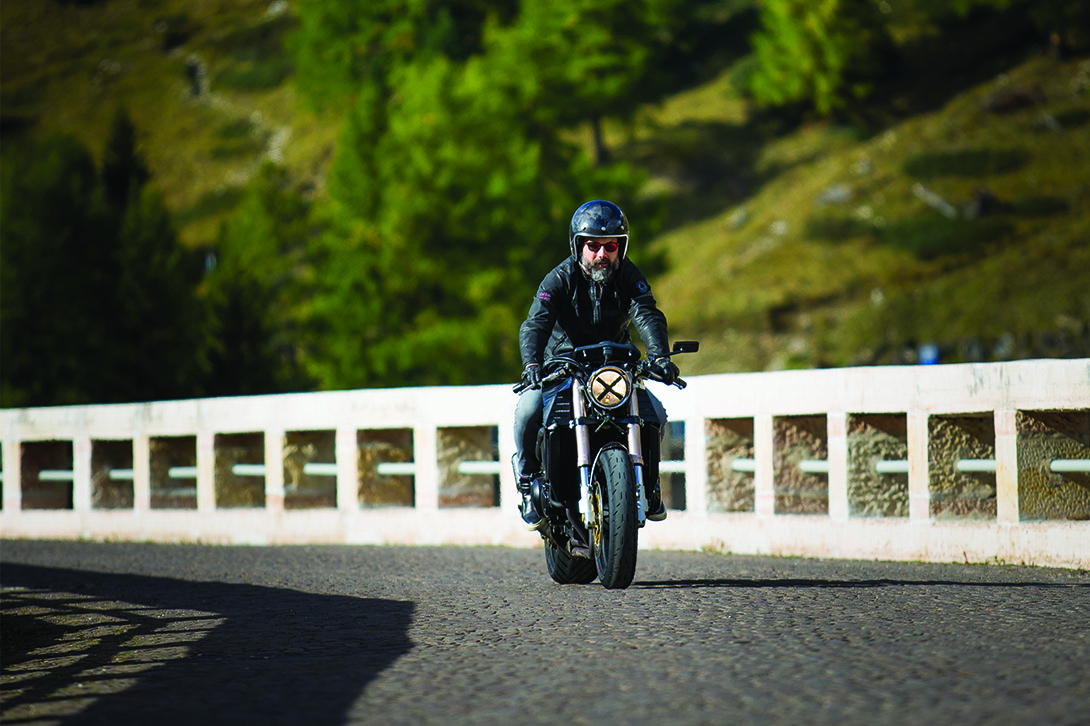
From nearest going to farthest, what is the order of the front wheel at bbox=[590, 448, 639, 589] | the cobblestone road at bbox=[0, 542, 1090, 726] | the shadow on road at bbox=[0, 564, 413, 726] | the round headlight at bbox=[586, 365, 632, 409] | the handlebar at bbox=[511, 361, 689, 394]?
the cobblestone road at bbox=[0, 542, 1090, 726]
the shadow on road at bbox=[0, 564, 413, 726]
the front wheel at bbox=[590, 448, 639, 589]
the round headlight at bbox=[586, 365, 632, 409]
the handlebar at bbox=[511, 361, 689, 394]

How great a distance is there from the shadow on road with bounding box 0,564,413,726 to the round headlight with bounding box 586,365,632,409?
57.6 inches

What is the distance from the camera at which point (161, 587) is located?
33.2 ft

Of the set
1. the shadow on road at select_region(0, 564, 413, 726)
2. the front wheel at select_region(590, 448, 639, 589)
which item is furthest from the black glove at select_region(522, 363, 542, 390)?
the shadow on road at select_region(0, 564, 413, 726)

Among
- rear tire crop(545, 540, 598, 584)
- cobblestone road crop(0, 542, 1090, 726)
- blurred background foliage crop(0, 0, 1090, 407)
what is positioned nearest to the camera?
cobblestone road crop(0, 542, 1090, 726)

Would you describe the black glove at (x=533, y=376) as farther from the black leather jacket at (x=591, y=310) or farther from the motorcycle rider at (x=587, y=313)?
the black leather jacket at (x=591, y=310)

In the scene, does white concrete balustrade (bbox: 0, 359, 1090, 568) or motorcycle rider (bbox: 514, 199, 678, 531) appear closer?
motorcycle rider (bbox: 514, 199, 678, 531)

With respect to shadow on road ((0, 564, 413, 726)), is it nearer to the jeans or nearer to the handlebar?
the jeans

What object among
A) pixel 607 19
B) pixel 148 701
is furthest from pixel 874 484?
pixel 607 19

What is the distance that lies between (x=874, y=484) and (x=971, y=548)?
1.07 metres

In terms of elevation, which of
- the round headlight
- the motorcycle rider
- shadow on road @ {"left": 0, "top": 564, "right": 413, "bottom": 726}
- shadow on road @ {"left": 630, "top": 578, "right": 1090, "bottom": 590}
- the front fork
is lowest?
shadow on road @ {"left": 0, "top": 564, "right": 413, "bottom": 726}

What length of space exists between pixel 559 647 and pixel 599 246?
8.95ft

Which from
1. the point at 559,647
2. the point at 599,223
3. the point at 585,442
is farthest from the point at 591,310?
the point at 559,647

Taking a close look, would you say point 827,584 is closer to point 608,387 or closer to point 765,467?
point 608,387

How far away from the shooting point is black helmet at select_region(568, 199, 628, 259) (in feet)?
27.2
